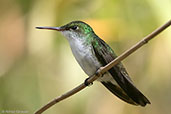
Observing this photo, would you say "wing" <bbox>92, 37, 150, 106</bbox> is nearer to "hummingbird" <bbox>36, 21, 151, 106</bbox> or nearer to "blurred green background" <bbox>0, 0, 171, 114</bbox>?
"hummingbird" <bbox>36, 21, 151, 106</bbox>

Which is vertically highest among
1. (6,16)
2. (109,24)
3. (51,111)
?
(6,16)

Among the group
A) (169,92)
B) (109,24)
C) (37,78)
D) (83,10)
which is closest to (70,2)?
(83,10)

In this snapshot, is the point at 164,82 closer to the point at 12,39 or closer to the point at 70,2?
the point at 70,2

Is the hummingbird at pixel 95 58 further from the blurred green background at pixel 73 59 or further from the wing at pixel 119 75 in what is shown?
the blurred green background at pixel 73 59

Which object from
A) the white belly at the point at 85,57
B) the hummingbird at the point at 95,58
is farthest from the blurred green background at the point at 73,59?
the white belly at the point at 85,57

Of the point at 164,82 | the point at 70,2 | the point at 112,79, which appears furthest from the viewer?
the point at 70,2

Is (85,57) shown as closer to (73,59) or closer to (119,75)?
(119,75)

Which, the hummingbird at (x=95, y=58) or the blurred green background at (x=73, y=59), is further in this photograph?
the blurred green background at (x=73, y=59)
